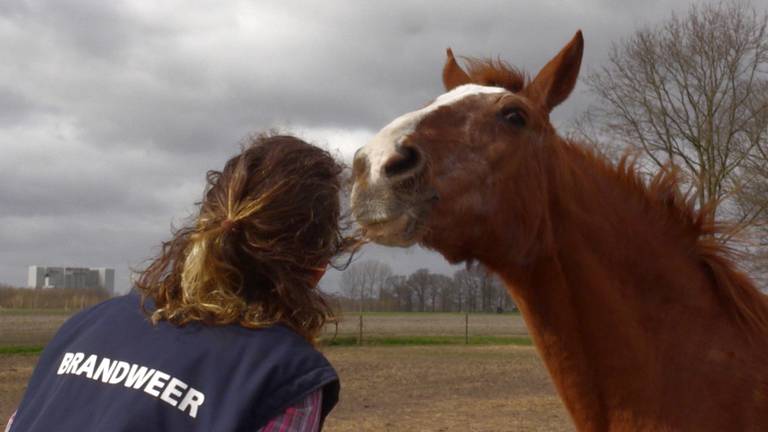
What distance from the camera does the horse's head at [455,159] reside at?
243 cm

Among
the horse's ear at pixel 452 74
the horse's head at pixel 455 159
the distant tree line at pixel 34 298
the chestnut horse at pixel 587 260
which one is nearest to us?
the horse's head at pixel 455 159

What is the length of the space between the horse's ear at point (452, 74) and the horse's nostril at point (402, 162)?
3.48ft

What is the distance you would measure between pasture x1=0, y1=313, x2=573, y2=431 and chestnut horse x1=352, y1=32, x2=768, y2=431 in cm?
869

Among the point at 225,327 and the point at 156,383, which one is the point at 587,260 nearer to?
the point at 225,327

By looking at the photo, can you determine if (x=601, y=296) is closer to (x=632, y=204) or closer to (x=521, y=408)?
(x=632, y=204)

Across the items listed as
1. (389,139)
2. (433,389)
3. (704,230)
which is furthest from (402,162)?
(433,389)

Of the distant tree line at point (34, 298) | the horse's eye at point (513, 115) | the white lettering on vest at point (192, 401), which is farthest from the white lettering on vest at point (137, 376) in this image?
the distant tree line at point (34, 298)

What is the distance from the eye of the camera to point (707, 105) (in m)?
17.8

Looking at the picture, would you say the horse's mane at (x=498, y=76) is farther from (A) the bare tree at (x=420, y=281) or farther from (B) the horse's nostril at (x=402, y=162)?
(A) the bare tree at (x=420, y=281)

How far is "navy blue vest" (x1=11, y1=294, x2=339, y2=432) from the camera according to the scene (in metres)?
1.46

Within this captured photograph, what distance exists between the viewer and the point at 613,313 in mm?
2756

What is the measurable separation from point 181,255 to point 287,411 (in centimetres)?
60

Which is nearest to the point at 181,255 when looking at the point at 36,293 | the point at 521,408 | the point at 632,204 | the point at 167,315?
the point at 167,315

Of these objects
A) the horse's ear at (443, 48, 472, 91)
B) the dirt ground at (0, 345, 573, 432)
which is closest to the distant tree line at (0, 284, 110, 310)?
the dirt ground at (0, 345, 573, 432)
